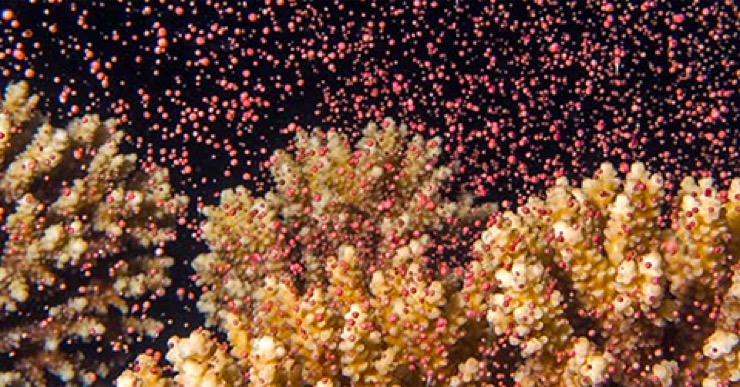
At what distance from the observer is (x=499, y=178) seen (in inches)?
240

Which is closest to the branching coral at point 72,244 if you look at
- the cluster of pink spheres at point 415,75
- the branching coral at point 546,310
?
the cluster of pink spheres at point 415,75

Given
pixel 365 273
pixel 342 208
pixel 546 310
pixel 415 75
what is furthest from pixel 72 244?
pixel 415 75

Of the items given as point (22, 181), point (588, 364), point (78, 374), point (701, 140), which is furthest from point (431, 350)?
point (701, 140)

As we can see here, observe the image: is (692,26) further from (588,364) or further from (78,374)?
(78,374)

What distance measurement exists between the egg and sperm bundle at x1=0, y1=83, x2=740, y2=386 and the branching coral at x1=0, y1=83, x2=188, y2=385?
0.01 metres

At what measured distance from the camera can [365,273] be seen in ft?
12.1

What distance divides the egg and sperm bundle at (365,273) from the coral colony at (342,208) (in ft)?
0.04

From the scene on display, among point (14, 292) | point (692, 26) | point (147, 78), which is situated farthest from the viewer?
point (692, 26)

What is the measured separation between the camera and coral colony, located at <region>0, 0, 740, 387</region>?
9.16 ft

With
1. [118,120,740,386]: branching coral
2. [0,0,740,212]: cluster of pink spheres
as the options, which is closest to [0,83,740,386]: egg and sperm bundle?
[118,120,740,386]: branching coral

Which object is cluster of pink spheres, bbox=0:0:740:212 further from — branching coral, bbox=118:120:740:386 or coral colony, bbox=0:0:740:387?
branching coral, bbox=118:120:740:386

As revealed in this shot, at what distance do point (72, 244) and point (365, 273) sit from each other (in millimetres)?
1681

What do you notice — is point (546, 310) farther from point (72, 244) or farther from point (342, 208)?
point (72, 244)

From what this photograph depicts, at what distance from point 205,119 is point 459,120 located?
2.69 metres
